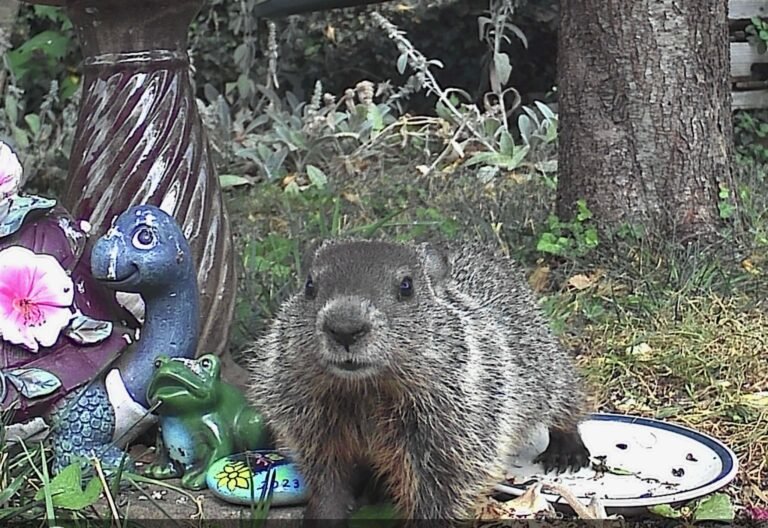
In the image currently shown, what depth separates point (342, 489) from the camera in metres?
2.12

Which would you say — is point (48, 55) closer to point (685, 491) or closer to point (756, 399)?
point (756, 399)

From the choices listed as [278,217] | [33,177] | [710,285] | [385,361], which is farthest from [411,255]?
[33,177]

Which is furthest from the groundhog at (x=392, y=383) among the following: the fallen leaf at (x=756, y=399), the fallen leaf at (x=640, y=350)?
the fallen leaf at (x=640, y=350)

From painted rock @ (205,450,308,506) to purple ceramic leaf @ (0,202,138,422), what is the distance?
0.36 m

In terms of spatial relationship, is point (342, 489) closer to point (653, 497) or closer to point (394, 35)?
point (653, 497)

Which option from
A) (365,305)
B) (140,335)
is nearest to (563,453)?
(365,305)

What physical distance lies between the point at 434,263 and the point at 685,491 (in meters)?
0.72

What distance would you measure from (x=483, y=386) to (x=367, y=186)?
346 cm

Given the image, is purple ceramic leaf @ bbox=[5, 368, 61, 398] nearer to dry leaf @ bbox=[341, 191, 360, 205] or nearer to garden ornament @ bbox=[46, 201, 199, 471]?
garden ornament @ bbox=[46, 201, 199, 471]

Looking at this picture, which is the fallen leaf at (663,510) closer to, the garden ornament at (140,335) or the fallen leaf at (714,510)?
the fallen leaf at (714,510)

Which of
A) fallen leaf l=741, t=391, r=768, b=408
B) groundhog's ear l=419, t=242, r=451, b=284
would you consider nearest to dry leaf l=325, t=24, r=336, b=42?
fallen leaf l=741, t=391, r=768, b=408

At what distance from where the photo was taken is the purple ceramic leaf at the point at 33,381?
223 cm

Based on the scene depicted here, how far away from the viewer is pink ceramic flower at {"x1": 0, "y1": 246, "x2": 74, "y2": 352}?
2.26 meters

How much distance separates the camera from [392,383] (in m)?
1.96
